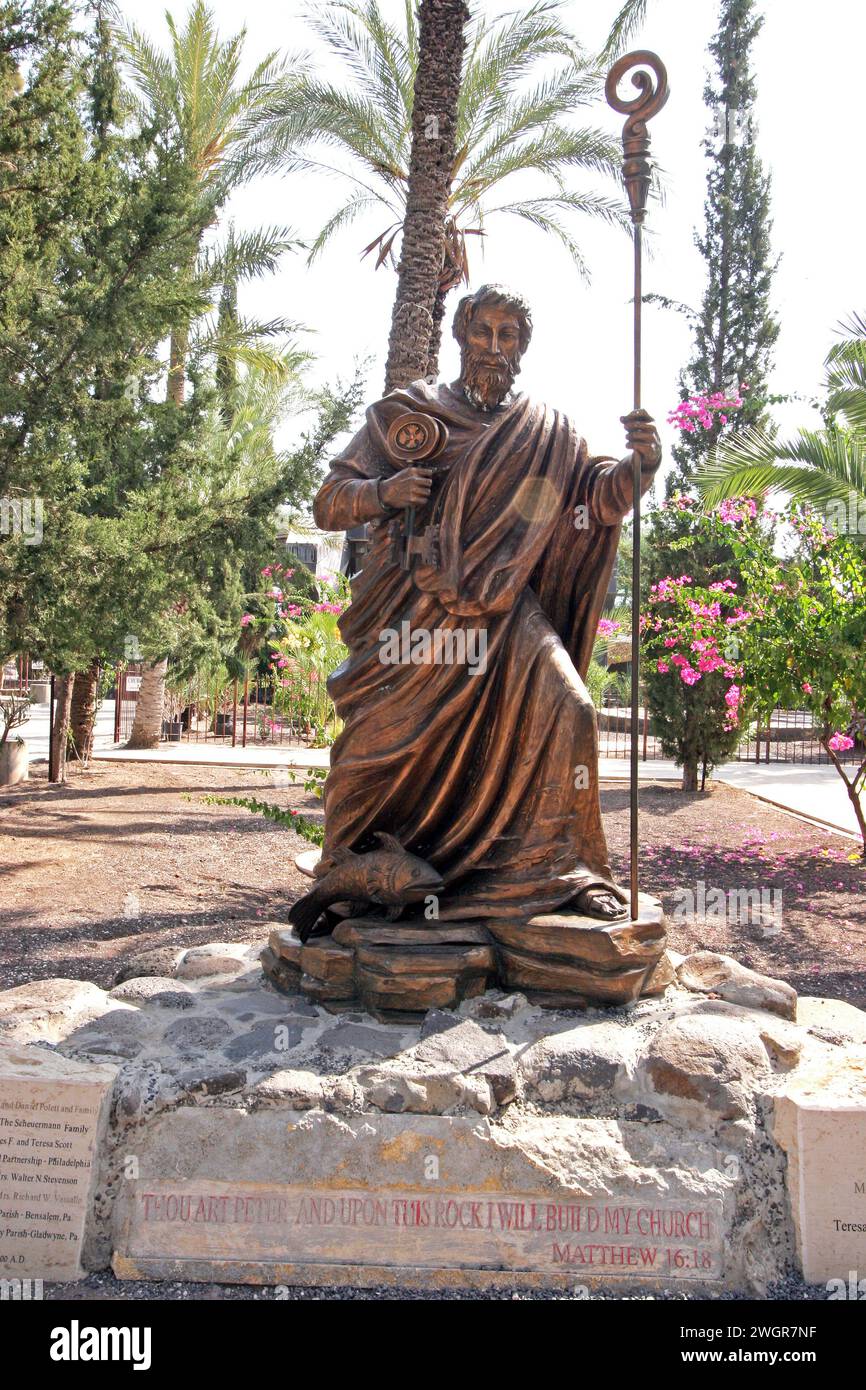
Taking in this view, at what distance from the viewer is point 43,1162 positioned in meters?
2.77

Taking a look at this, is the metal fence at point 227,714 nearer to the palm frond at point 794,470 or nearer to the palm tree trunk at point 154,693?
the palm tree trunk at point 154,693

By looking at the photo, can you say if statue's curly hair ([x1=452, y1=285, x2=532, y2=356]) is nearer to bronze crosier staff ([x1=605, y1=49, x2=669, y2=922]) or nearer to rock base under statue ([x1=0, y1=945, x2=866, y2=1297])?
bronze crosier staff ([x1=605, y1=49, x2=669, y2=922])

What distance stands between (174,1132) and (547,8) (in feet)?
39.5

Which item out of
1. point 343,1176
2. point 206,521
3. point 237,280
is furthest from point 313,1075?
point 237,280

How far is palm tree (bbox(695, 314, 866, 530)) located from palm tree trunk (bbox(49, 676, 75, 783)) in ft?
23.7

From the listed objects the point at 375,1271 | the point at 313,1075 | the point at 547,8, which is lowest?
the point at 375,1271

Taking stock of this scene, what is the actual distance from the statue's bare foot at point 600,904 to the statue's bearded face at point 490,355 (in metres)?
1.64

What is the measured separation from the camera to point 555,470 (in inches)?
137

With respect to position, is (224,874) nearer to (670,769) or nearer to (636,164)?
(636,164)

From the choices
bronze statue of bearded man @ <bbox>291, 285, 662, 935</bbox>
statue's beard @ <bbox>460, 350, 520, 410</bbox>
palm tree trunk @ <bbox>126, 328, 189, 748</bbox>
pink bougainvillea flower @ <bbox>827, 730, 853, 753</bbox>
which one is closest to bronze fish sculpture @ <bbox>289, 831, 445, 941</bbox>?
bronze statue of bearded man @ <bbox>291, 285, 662, 935</bbox>

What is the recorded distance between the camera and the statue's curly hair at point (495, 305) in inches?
→ 137

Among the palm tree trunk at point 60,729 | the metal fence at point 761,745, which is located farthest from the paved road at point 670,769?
the palm tree trunk at point 60,729

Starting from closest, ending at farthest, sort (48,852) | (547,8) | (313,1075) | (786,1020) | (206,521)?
(313,1075), (786,1020), (48,852), (206,521), (547,8)

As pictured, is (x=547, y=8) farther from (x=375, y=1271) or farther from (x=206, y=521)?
(x=375, y=1271)
